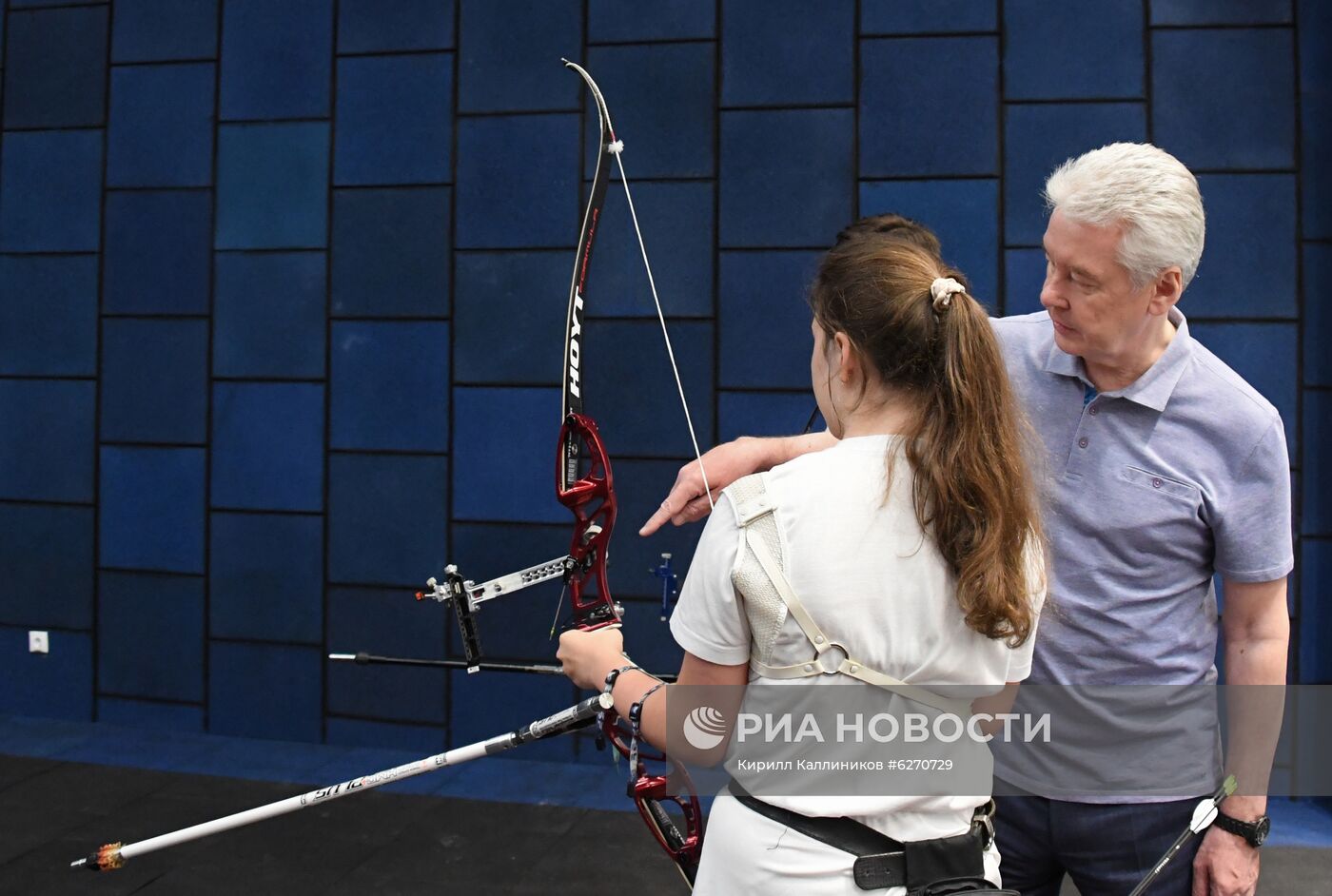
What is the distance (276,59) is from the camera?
3.78 m

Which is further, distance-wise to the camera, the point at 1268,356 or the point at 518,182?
the point at 518,182

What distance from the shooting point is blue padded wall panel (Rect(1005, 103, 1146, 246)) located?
3.33 m

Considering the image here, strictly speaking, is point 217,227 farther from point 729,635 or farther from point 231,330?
point 729,635

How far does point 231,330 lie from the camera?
12.6 ft

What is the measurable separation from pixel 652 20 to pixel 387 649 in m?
2.21

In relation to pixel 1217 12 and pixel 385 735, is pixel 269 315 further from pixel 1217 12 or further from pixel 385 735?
pixel 1217 12

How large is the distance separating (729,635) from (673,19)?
2920 mm

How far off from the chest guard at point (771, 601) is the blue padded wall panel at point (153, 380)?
3316 millimetres

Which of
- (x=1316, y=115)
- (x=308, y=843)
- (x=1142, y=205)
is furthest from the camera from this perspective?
(x=1316, y=115)

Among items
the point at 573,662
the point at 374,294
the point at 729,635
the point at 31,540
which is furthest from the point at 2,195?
the point at 729,635

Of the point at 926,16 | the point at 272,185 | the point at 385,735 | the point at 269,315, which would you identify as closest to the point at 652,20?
the point at 926,16

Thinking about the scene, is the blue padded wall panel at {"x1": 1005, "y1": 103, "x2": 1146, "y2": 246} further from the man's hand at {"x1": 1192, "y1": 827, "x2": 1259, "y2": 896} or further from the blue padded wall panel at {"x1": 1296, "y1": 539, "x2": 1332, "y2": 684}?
the man's hand at {"x1": 1192, "y1": 827, "x2": 1259, "y2": 896}

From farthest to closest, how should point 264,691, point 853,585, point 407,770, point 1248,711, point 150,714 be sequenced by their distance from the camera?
point 150,714 < point 264,691 < point 407,770 < point 1248,711 < point 853,585

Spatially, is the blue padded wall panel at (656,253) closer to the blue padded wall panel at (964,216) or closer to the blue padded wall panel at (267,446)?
the blue padded wall panel at (964,216)
